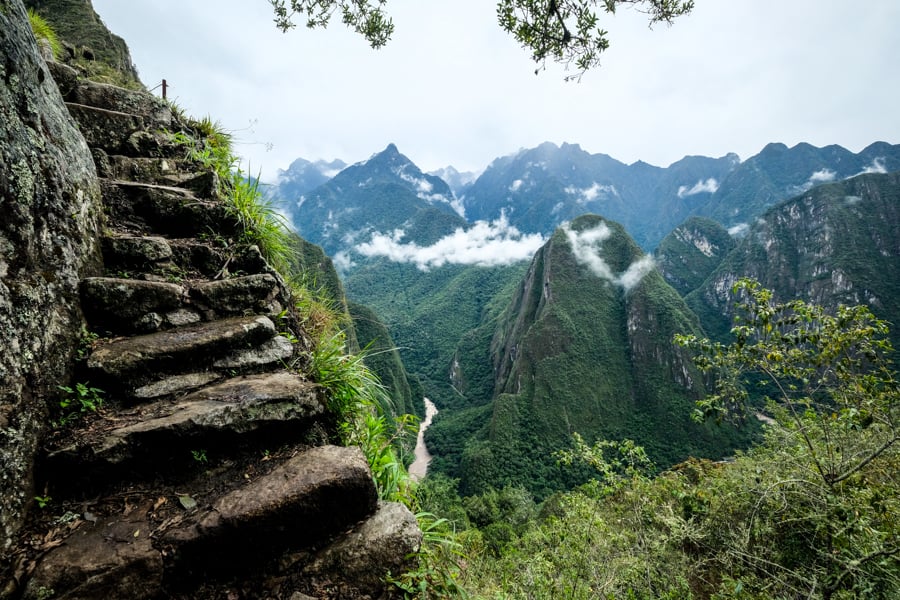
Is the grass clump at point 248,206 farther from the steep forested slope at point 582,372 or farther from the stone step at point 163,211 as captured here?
the steep forested slope at point 582,372

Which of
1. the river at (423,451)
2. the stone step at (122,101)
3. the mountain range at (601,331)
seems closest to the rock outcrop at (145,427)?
the stone step at (122,101)

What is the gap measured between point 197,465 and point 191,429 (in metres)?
0.31

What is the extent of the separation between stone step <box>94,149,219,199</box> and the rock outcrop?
1.07 metres

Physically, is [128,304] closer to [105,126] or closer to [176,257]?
[176,257]

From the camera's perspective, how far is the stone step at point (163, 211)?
422 cm

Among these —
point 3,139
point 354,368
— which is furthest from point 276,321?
point 3,139

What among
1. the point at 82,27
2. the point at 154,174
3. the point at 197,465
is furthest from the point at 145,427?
the point at 82,27

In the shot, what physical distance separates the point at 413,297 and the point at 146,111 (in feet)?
572

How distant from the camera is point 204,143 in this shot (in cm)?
619

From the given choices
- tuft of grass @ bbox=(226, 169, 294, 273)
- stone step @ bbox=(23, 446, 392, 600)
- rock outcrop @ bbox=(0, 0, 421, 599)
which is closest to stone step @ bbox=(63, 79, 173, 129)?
tuft of grass @ bbox=(226, 169, 294, 273)

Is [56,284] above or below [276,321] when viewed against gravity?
above

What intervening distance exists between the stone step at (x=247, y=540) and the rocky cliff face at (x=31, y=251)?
18.8 inches

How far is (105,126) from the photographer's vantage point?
508 cm

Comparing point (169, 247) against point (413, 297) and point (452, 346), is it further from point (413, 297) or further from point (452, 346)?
point (413, 297)
